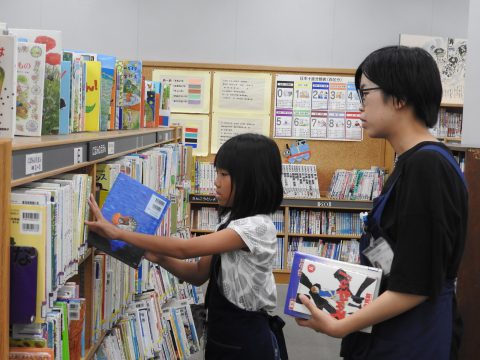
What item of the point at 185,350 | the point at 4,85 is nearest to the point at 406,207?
the point at 4,85

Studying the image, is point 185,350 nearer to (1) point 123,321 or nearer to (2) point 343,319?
(1) point 123,321

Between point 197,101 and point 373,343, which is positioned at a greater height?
point 197,101

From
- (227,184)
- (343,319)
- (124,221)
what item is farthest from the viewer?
(227,184)

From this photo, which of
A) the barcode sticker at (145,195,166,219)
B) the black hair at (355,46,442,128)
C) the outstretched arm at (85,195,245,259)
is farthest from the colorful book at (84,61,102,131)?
the black hair at (355,46,442,128)

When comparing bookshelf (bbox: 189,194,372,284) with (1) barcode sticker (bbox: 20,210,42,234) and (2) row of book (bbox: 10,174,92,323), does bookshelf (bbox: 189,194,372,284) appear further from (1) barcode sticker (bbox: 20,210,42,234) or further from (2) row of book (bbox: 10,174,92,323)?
(1) barcode sticker (bbox: 20,210,42,234)

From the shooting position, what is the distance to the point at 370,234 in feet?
5.63

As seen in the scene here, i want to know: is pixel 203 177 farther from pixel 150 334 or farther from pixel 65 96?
pixel 65 96

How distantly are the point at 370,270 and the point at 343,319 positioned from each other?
15cm

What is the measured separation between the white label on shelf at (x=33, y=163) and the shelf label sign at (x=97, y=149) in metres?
0.49

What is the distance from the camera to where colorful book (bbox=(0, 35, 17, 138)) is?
1612 mm

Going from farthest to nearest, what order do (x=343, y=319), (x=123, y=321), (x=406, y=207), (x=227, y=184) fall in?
(x=123, y=321) → (x=227, y=184) → (x=343, y=319) → (x=406, y=207)

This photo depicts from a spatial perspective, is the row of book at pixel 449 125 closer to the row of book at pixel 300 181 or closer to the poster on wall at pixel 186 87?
the row of book at pixel 300 181

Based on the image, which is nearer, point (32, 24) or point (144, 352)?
point (144, 352)

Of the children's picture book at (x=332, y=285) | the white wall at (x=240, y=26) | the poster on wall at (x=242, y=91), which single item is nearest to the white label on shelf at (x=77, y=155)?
the children's picture book at (x=332, y=285)
